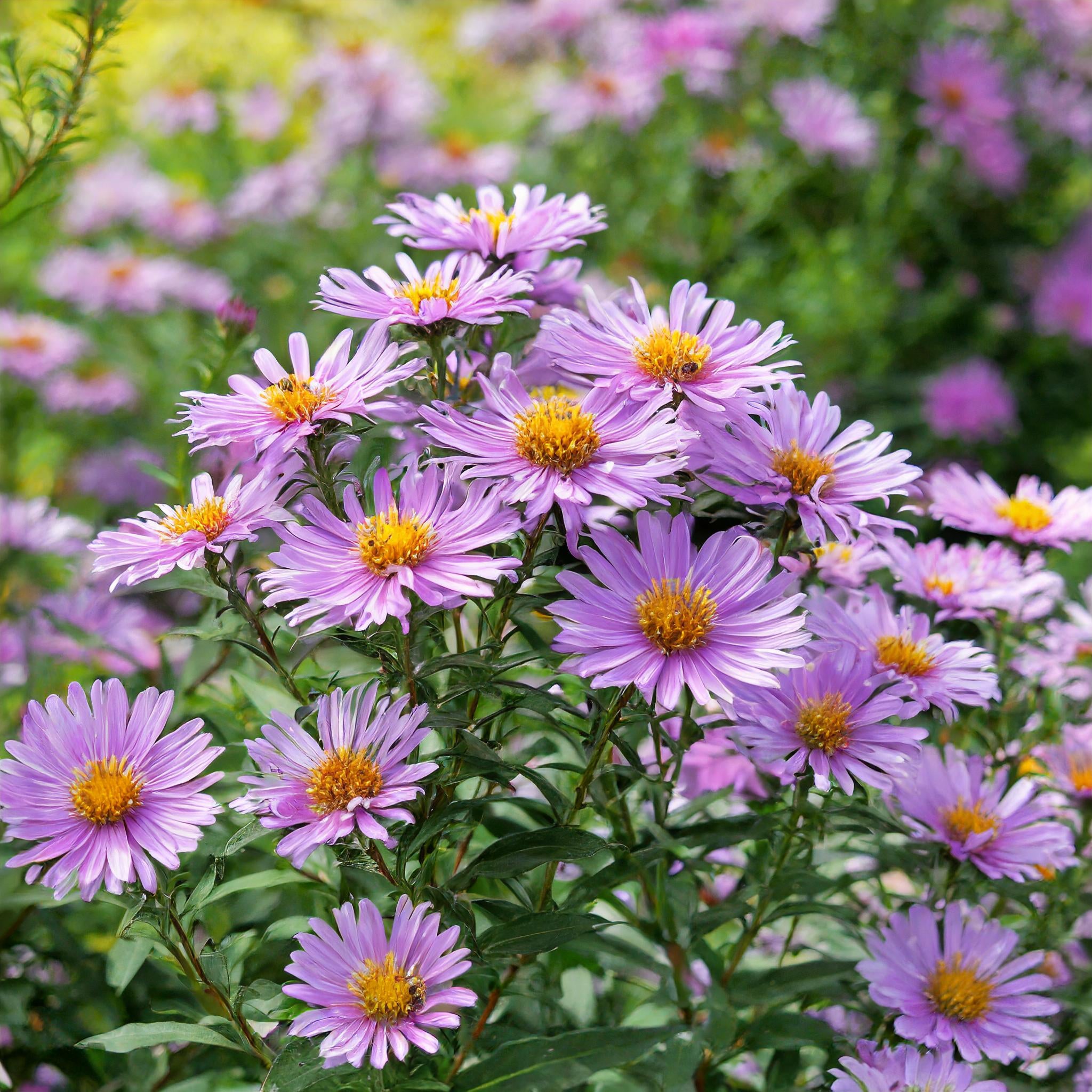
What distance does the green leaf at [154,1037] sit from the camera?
2.72 feet

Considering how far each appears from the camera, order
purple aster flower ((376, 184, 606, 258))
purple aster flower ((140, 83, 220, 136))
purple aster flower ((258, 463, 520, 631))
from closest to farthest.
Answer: purple aster flower ((258, 463, 520, 631)) < purple aster flower ((376, 184, 606, 258)) < purple aster flower ((140, 83, 220, 136))

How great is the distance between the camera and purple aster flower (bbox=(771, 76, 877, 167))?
8.71ft

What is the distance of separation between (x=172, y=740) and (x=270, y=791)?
4.8 inches

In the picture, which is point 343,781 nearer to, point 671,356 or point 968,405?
point 671,356

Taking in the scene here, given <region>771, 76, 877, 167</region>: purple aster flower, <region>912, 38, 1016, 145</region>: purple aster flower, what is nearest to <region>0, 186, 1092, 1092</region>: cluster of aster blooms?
<region>771, 76, 877, 167</region>: purple aster flower

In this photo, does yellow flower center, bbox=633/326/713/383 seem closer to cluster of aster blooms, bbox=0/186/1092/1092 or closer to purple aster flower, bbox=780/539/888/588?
cluster of aster blooms, bbox=0/186/1092/1092

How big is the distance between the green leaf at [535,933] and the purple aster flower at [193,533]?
346 millimetres

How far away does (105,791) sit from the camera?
788 mm

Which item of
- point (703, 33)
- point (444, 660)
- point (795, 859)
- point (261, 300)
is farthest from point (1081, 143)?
point (444, 660)

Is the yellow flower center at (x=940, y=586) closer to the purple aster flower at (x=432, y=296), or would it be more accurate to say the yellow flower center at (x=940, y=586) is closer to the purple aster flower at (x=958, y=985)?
the purple aster flower at (x=958, y=985)

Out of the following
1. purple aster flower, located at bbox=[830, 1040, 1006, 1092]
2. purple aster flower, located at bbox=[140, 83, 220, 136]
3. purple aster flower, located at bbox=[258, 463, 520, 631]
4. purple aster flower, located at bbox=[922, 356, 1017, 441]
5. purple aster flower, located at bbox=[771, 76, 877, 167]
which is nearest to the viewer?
purple aster flower, located at bbox=[258, 463, 520, 631]

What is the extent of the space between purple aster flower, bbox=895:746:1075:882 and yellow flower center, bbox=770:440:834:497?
0.88 feet

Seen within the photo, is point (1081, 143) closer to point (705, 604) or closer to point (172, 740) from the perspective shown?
point (705, 604)

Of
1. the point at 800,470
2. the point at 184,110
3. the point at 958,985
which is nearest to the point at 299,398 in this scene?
the point at 800,470
